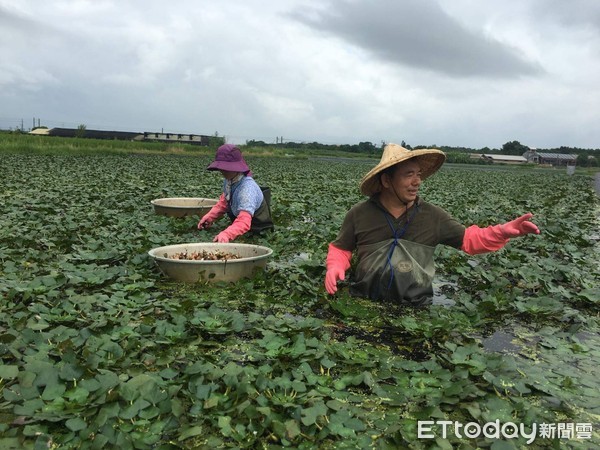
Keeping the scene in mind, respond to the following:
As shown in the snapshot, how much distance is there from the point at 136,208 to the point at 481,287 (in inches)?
220

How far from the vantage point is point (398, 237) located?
3688 millimetres

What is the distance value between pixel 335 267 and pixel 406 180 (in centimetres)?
82

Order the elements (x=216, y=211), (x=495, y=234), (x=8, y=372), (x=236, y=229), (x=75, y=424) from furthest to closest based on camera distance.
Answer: (x=216, y=211) → (x=236, y=229) → (x=495, y=234) → (x=8, y=372) → (x=75, y=424)

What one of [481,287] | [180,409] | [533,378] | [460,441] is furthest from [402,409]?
[481,287]

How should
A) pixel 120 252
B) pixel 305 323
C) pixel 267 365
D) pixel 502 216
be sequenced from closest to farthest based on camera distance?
pixel 267 365 → pixel 305 323 → pixel 120 252 → pixel 502 216

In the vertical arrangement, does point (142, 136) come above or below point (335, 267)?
above

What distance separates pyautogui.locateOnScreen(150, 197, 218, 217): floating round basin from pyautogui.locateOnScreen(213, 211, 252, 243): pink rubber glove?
1976 mm

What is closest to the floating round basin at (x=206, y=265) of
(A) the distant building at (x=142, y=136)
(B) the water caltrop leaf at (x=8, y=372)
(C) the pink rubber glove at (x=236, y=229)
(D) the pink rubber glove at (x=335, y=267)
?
(C) the pink rubber glove at (x=236, y=229)

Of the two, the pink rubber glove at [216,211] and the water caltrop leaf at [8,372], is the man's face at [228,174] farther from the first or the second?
the water caltrop leaf at [8,372]

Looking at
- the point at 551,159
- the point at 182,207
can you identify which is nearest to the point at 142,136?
the point at 182,207

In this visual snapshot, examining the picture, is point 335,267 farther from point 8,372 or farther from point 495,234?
point 8,372

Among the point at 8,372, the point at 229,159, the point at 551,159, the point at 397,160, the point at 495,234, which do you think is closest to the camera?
the point at 8,372

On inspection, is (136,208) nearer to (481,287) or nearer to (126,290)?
(126,290)

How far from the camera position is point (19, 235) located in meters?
5.31
